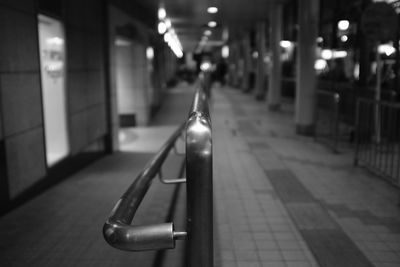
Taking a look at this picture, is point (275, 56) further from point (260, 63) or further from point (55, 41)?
point (55, 41)

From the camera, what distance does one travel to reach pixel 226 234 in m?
4.68

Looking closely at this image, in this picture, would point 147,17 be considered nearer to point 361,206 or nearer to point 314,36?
point 314,36

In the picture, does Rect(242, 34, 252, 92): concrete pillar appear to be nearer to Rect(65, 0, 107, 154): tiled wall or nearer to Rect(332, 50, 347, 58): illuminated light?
Rect(332, 50, 347, 58): illuminated light

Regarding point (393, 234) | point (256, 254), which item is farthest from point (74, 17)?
point (393, 234)

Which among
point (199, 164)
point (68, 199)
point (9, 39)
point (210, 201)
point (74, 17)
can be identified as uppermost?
point (74, 17)

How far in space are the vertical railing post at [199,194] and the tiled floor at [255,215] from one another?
2092mm

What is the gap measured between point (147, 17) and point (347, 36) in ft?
21.3

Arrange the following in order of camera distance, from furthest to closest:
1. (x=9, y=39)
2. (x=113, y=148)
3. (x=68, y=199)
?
1. (x=113, y=148)
2. (x=68, y=199)
3. (x=9, y=39)

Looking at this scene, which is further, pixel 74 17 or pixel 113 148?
pixel 113 148

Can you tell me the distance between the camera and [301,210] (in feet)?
17.7

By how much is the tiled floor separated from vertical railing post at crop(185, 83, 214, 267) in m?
2.09

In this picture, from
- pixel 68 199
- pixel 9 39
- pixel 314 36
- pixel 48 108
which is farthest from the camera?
pixel 314 36

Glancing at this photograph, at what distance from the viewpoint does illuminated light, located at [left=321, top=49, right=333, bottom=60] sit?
52.7 feet

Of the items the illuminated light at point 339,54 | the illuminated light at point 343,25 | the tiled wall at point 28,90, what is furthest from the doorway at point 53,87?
the illuminated light at point 339,54
